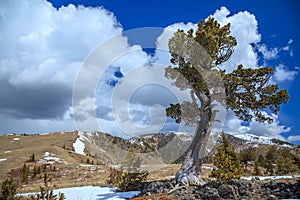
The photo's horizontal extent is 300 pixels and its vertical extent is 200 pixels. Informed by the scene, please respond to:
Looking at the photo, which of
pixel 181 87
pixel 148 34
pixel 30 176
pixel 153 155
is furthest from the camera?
pixel 153 155

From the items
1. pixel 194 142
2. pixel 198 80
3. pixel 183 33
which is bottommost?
pixel 194 142

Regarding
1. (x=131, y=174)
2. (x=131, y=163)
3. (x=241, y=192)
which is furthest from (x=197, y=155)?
(x=131, y=163)

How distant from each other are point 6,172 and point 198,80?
4995 centimetres

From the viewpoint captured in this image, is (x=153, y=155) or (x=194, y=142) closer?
(x=194, y=142)

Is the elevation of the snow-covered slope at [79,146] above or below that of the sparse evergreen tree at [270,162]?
above

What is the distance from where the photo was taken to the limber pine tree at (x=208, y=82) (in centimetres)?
1465

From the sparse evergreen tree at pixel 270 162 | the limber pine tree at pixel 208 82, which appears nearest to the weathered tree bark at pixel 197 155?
the limber pine tree at pixel 208 82

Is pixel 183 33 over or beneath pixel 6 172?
over

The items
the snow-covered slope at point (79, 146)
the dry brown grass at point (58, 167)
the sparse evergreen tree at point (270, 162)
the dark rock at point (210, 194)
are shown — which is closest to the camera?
the dark rock at point (210, 194)

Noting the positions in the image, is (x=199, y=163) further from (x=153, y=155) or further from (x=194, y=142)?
(x=153, y=155)

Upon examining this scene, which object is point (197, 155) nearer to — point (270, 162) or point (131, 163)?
point (131, 163)

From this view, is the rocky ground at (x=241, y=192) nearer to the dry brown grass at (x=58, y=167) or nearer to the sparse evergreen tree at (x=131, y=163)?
the sparse evergreen tree at (x=131, y=163)

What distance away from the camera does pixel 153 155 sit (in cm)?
10256

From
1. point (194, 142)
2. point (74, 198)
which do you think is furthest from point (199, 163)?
point (74, 198)
